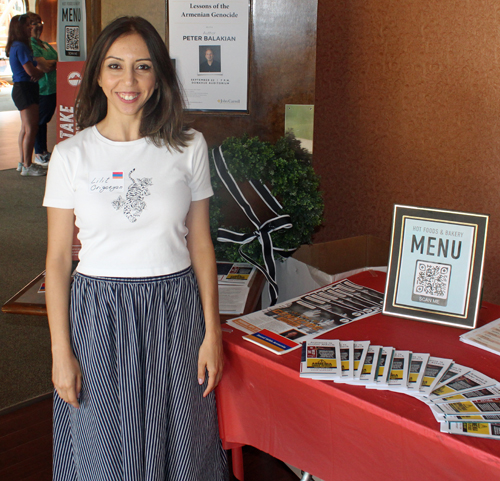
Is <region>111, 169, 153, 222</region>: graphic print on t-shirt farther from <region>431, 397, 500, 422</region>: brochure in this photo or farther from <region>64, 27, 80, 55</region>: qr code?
<region>64, 27, 80, 55</region>: qr code

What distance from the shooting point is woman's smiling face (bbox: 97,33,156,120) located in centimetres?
128

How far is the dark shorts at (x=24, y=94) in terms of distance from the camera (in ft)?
21.8

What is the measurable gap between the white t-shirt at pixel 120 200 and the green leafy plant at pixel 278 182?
0.73 metres

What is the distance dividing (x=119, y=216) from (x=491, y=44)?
1736mm

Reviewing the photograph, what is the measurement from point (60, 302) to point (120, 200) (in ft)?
0.93

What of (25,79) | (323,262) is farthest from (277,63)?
(25,79)

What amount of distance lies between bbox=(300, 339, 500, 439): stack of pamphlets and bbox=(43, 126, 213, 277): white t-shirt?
0.44 m

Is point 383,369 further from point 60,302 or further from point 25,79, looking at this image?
point 25,79

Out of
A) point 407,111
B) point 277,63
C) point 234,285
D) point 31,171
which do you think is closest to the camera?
point 234,285

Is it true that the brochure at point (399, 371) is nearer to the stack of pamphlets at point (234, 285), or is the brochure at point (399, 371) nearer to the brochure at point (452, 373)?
the brochure at point (452, 373)

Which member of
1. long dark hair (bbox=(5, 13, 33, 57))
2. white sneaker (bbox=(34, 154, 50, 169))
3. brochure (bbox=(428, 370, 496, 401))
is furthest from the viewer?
white sneaker (bbox=(34, 154, 50, 169))

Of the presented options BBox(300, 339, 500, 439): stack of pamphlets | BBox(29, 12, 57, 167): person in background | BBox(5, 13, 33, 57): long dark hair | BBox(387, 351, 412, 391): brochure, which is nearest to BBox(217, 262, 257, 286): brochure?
BBox(300, 339, 500, 439): stack of pamphlets

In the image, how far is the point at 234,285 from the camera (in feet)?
6.42

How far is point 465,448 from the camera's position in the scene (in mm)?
1034
